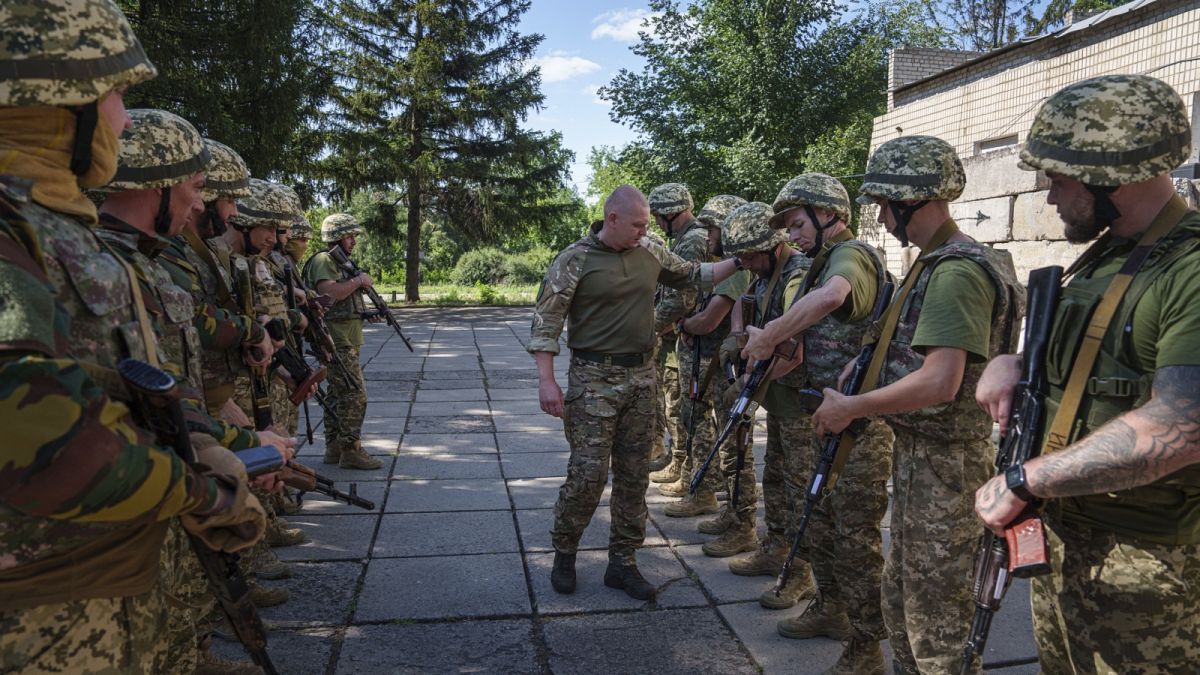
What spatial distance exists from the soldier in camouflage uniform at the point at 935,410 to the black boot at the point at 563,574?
5.74ft

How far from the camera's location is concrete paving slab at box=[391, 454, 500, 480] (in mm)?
6105

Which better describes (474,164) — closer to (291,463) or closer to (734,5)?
(734,5)

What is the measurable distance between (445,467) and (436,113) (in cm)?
1917

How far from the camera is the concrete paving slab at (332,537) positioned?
4.51m

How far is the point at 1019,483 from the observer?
5.95ft

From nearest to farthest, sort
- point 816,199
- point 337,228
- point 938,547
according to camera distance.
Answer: point 938,547, point 816,199, point 337,228

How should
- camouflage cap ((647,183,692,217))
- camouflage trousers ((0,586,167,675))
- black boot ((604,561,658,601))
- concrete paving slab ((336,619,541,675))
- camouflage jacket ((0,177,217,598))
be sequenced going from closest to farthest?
camouflage jacket ((0,177,217,598)) < camouflage trousers ((0,586,167,675)) < concrete paving slab ((336,619,541,675)) < black boot ((604,561,658,601)) < camouflage cap ((647,183,692,217))

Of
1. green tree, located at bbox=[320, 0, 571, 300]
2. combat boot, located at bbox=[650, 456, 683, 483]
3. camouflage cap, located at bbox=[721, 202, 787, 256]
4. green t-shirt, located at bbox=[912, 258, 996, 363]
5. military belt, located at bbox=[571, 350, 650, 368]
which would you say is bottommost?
combat boot, located at bbox=[650, 456, 683, 483]

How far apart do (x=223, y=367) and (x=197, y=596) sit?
3.62ft

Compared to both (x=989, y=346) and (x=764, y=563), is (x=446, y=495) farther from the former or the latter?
(x=989, y=346)

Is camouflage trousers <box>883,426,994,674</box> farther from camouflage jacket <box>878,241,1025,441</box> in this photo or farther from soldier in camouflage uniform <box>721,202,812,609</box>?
soldier in camouflage uniform <box>721,202,812,609</box>

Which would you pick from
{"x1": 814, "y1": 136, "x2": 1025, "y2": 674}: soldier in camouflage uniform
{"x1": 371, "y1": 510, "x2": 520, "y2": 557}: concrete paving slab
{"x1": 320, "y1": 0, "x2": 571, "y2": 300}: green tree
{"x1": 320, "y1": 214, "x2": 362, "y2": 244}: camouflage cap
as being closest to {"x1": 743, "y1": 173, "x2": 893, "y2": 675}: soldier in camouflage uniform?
{"x1": 814, "y1": 136, "x2": 1025, "y2": 674}: soldier in camouflage uniform

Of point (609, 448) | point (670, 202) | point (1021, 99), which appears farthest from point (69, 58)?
point (1021, 99)

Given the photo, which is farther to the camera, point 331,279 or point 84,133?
point 331,279
